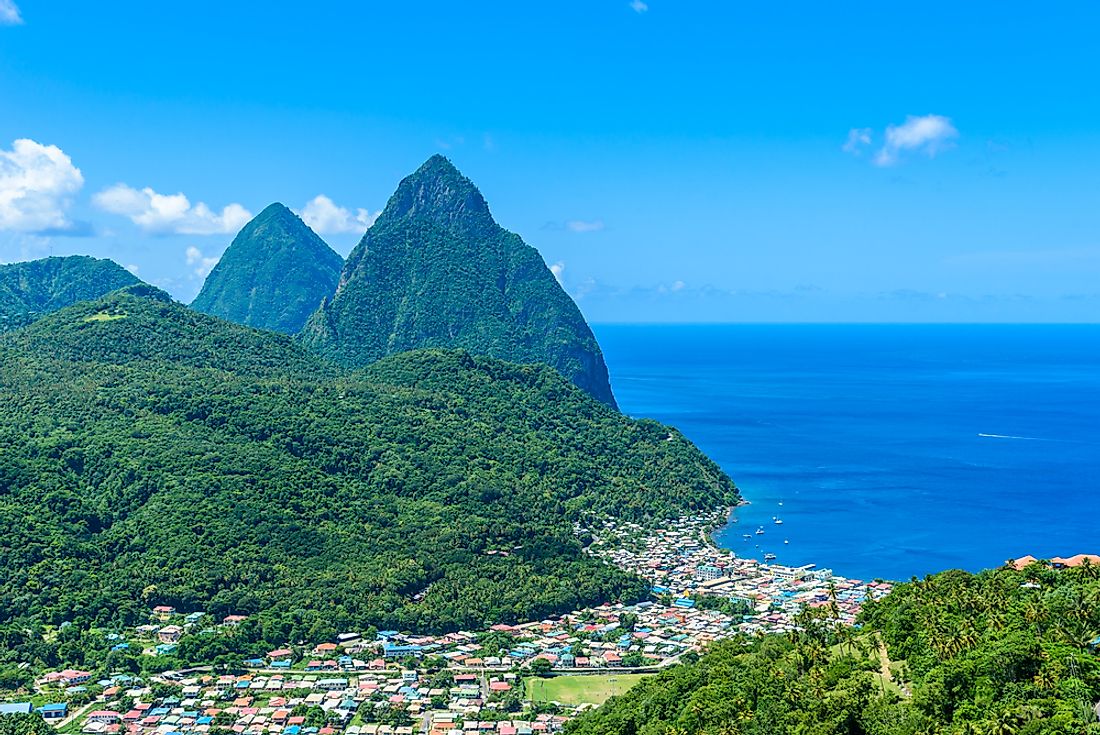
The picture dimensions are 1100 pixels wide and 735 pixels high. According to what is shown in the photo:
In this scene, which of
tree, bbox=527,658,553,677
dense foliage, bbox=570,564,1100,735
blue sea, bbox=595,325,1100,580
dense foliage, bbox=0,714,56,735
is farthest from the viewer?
blue sea, bbox=595,325,1100,580

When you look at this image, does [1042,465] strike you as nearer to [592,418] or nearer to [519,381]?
[592,418]

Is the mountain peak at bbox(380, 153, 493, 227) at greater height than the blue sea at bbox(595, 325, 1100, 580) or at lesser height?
greater

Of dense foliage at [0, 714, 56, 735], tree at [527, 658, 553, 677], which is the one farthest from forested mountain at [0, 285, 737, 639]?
dense foliage at [0, 714, 56, 735]

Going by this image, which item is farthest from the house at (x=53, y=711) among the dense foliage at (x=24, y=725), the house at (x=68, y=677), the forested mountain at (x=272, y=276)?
the forested mountain at (x=272, y=276)

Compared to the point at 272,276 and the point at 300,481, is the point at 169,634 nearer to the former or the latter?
the point at 300,481

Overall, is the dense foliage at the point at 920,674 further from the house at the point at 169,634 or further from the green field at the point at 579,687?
the house at the point at 169,634

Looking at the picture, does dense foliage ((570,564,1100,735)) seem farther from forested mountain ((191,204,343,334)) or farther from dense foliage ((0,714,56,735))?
forested mountain ((191,204,343,334))

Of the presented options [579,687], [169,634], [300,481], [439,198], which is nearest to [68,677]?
[169,634]
